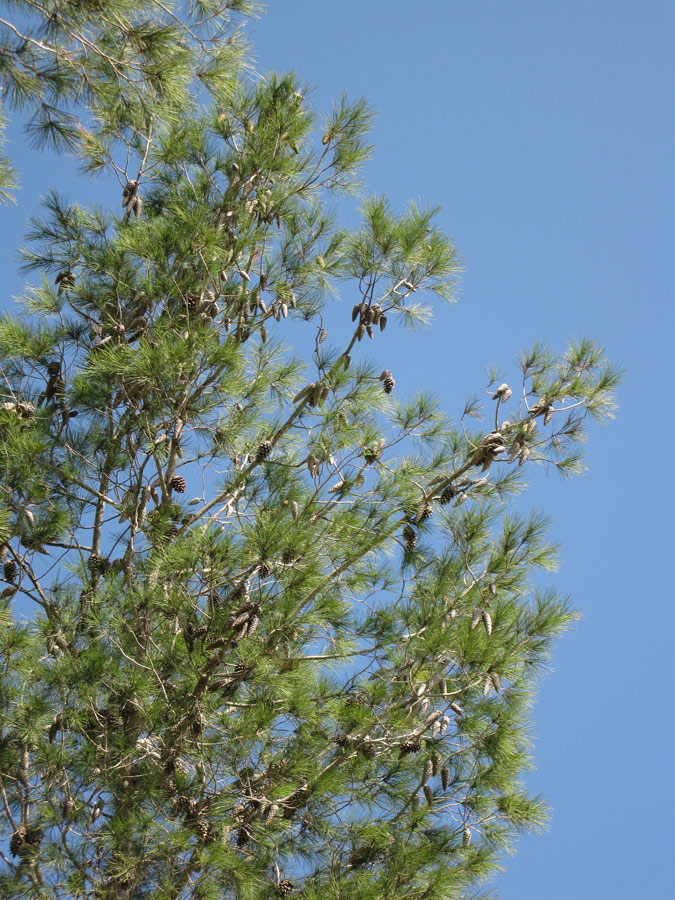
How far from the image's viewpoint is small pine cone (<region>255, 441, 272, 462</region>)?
328cm

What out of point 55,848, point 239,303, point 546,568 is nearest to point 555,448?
point 546,568

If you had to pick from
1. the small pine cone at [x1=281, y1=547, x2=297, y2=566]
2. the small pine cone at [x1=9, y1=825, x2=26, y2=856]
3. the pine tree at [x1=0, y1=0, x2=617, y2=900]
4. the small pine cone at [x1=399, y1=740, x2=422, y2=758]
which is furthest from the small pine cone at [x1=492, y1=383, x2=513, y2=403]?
the small pine cone at [x1=9, y1=825, x2=26, y2=856]

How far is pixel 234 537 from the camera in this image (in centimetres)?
279

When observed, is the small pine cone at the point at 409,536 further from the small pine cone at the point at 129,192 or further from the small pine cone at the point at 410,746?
the small pine cone at the point at 129,192

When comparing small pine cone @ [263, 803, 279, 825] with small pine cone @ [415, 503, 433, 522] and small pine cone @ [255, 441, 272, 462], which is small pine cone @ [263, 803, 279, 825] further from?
small pine cone @ [255, 441, 272, 462]

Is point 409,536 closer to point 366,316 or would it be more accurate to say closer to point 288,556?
point 288,556

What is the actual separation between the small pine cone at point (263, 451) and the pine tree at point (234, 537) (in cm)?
7

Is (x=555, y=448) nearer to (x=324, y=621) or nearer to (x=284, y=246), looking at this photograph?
(x=324, y=621)

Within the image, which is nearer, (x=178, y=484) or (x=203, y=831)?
(x=203, y=831)

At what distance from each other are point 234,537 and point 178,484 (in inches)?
22.6

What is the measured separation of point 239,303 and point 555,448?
43.7 inches

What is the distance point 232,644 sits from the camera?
263cm

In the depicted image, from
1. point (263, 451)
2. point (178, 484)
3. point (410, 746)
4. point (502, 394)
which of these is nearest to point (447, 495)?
point (502, 394)

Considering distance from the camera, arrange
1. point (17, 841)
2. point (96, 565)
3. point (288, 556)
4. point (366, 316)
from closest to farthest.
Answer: point (288, 556) → point (17, 841) → point (96, 565) → point (366, 316)
